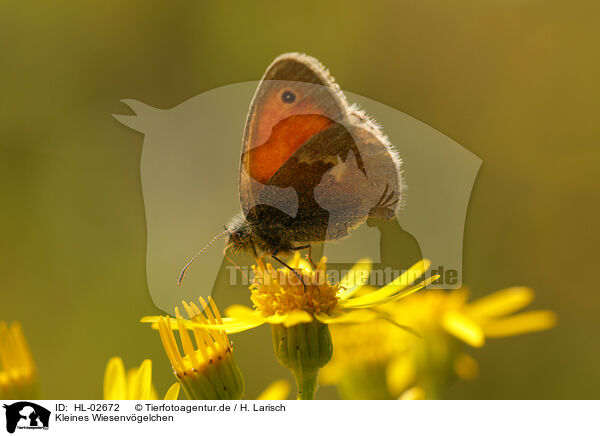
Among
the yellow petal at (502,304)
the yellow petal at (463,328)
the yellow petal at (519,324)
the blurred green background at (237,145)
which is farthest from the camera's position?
the blurred green background at (237,145)

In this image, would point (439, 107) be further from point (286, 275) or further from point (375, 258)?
point (286, 275)

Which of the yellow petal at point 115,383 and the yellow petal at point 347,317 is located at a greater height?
the yellow petal at point 347,317

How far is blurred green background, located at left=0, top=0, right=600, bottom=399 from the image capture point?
3.94m

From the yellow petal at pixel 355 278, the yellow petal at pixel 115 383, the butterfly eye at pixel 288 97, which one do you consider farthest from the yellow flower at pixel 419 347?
the yellow petal at pixel 115 383

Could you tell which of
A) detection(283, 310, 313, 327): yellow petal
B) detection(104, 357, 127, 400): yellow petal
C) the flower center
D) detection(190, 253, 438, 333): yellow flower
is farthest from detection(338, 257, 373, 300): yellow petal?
detection(104, 357, 127, 400): yellow petal

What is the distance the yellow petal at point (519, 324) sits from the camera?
10.2 feet

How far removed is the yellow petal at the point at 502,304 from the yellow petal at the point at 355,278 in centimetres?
83

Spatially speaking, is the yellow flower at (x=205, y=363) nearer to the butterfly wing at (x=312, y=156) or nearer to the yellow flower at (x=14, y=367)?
the yellow flower at (x=14, y=367)

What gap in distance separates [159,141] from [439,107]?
241 centimetres

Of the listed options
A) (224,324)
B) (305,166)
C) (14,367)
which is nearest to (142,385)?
(224,324)

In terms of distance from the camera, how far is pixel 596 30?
3.72m
